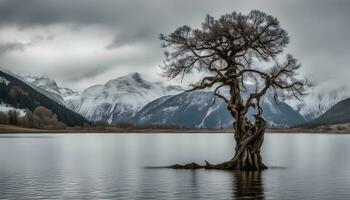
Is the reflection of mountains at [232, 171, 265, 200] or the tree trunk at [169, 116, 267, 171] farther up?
the tree trunk at [169, 116, 267, 171]

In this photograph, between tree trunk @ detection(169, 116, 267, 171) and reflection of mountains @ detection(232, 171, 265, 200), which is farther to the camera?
tree trunk @ detection(169, 116, 267, 171)

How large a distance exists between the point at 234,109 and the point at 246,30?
8.49m

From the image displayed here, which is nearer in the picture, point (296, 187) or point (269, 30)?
point (296, 187)

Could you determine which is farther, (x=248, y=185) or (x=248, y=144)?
(x=248, y=144)

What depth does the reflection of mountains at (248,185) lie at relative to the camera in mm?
43156

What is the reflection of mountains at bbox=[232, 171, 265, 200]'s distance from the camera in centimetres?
4316

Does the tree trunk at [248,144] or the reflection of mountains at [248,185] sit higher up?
the tree trunk at [248,144]

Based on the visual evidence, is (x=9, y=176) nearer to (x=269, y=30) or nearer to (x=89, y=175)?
(x=89, y=175)

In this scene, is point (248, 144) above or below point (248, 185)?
above

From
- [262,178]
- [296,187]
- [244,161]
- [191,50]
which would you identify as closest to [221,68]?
[191,50]

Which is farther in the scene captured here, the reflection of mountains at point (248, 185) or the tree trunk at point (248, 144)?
the tree trunk at point (248, 144)

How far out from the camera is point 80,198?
41.5 meters

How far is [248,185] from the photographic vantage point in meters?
48.9

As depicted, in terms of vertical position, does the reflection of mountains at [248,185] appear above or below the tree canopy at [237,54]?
below
